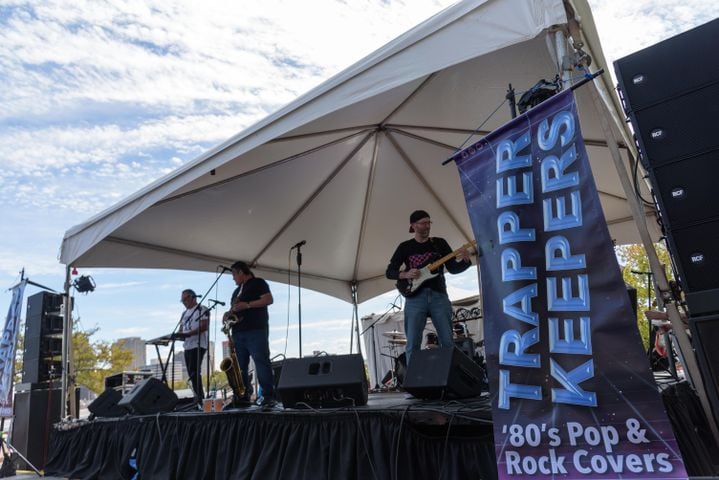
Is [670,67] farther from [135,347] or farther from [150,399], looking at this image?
[135,347]

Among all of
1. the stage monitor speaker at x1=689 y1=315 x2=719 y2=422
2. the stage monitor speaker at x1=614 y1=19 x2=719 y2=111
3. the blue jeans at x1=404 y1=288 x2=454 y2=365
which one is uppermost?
the stage monitor speaker at x1=614 y1=19 x2=719 y2=111

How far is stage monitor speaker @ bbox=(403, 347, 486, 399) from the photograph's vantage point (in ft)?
9.46

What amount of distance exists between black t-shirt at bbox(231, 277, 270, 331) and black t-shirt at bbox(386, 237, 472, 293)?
4.39 ft

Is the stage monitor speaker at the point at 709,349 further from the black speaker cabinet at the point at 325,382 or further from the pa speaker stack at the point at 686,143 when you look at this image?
the black speaker cabinet at the point at 325,382

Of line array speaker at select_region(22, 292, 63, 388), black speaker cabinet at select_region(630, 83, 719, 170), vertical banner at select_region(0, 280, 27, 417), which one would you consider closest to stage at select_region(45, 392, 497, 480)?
black speaker cabinet at select_region(630, 83, 719, 170)

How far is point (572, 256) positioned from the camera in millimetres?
1812

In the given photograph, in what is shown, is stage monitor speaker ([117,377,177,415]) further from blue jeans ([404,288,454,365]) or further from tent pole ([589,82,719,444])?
tent pole ([589,82,719,444])

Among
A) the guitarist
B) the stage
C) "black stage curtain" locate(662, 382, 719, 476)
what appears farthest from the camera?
the guitarist

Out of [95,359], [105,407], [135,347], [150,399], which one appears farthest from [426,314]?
[135,347]

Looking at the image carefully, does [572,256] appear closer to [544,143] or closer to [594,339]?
[594,339]

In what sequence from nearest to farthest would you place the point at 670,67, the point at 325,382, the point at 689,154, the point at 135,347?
the point at 689,154, the point at 670,67, the point at 325,382, the point at 135,347

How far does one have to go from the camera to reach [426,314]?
12.5 ft

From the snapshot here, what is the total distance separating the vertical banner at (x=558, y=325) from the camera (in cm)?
161

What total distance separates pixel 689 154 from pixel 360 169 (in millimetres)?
3903
